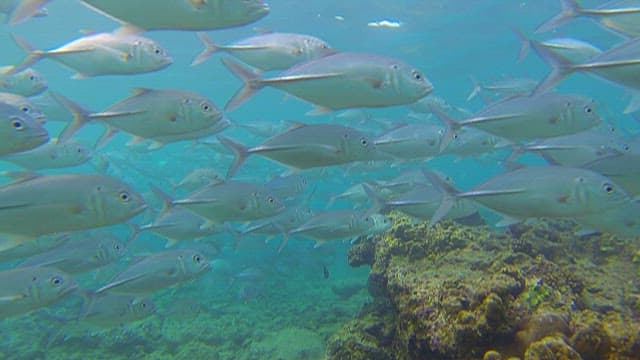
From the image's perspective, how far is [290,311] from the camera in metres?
9.26

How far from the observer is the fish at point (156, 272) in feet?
18.3

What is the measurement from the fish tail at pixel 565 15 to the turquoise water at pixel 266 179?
297 cm

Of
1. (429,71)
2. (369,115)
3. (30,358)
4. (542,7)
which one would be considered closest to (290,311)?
(30,358)

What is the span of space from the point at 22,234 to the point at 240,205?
225 cm

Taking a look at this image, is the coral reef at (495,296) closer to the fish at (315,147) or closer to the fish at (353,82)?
the fish at (315,147)

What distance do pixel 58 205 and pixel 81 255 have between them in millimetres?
2766

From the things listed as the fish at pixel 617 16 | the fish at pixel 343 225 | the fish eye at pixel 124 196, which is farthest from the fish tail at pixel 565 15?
the fish eye at pixel 124 196

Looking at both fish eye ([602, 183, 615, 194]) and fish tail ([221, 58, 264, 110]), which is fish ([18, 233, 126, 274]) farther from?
fish eye ([602, 183, 615, 194])

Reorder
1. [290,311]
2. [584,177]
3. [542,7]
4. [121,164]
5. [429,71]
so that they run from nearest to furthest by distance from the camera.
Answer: [584,177] → [290,311] → [121,164] → [542,7] → [429,71]

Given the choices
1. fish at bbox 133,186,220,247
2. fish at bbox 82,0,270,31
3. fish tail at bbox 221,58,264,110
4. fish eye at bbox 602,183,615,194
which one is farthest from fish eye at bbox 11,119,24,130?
fish eye at bbox 602,183,615,194

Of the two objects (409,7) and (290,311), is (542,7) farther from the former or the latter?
(290,311)

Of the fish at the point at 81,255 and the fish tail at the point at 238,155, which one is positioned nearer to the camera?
the fish tail at the point at 238,155

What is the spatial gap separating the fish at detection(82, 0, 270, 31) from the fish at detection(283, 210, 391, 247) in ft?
11.4

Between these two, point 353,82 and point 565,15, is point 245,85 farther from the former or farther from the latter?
point 565,15
